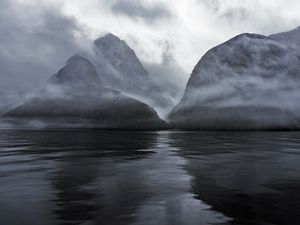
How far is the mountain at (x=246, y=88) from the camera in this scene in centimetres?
15950

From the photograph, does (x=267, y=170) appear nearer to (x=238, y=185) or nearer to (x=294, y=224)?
(x=238, y=185)

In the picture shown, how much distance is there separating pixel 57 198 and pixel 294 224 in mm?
7984

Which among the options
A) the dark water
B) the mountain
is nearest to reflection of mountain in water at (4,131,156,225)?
the dark water

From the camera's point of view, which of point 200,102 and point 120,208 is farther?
point 200,102

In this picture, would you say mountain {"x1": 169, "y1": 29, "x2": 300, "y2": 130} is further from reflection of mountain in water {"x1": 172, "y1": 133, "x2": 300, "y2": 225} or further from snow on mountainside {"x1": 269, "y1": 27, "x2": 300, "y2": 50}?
reflection of mountain in water {"x1": 172, "y1": 133, "x2": 300, "y2": 225}

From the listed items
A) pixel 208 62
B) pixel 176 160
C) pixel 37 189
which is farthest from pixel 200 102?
pixel 37 189

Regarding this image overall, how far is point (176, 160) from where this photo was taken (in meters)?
29.0

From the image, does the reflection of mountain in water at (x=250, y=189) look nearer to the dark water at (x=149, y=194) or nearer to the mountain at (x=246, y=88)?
the dark water at (x=149, y=194)

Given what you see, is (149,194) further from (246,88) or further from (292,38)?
(292,38)

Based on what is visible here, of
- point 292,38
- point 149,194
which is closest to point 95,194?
point 149,194

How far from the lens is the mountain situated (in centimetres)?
15950

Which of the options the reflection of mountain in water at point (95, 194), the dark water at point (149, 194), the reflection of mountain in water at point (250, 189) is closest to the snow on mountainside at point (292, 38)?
the reflection of mountain in water at point (250, 189)

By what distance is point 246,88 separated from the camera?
176 meters

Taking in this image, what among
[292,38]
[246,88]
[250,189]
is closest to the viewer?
[250,189]
